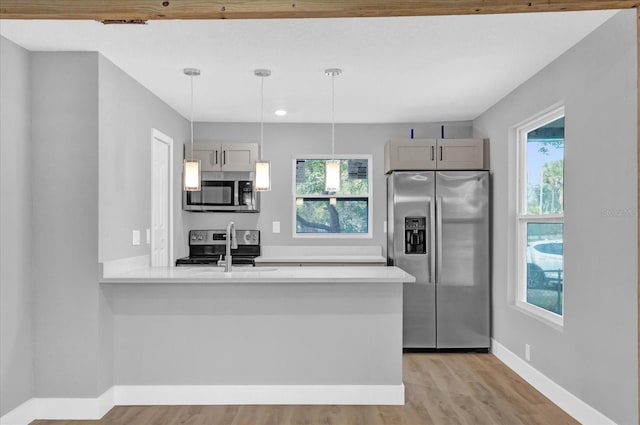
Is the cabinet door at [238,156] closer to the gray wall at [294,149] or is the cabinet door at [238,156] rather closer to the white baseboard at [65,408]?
the gray wall at [294,149]

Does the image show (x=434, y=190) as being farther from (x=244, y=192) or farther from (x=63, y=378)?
(x=63, y=378)

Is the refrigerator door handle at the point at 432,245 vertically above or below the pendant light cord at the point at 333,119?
below

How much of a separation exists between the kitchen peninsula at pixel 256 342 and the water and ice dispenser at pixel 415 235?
5.60 ft

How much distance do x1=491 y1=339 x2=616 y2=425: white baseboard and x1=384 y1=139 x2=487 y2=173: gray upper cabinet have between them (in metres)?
1.78

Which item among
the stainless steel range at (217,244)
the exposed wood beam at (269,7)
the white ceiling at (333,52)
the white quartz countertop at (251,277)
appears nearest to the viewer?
the exposed wood beam at (269,7)

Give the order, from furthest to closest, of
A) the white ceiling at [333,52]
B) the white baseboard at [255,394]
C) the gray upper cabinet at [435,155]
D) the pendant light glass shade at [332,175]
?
the gray upper cabinet at [435,155] → the pendant light glass shade at [332,175] → the white baseboard at [255,394] → the white ceiling at [333,52]

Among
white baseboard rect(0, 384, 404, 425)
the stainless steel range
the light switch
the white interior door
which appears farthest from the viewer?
the stainless steel range

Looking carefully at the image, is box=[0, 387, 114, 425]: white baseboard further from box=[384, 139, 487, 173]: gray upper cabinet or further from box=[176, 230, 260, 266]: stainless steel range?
box=[384, 139, 487, 173]: gray upper cabinet

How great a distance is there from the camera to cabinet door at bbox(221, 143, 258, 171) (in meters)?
5.84

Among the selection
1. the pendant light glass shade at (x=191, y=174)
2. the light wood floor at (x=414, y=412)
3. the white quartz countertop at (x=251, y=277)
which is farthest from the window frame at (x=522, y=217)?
the pendant light glass shade at (x=191, y=174)

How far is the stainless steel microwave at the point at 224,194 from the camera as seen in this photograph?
19.0 ft

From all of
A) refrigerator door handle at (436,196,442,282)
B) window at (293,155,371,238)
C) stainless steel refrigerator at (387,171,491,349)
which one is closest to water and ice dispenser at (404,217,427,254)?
stainless steel refrigerator at (387,171,491,349)

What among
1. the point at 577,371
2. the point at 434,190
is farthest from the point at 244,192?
the point at 577,371

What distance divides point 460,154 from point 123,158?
324 cm
